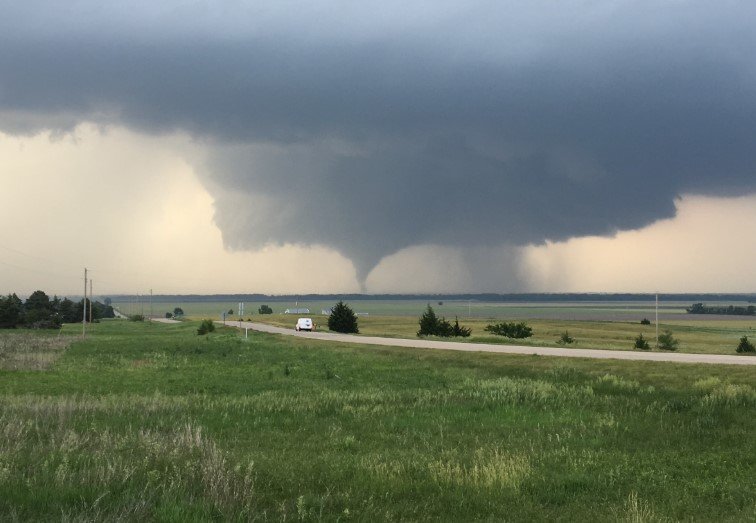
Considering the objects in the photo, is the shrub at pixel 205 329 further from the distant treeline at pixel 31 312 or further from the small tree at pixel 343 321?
the distant treeline at pixel 31 312

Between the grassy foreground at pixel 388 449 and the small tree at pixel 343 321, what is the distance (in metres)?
54.9

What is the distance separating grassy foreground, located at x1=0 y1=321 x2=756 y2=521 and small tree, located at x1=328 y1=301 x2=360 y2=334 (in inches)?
2162

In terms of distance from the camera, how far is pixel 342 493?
9.55m

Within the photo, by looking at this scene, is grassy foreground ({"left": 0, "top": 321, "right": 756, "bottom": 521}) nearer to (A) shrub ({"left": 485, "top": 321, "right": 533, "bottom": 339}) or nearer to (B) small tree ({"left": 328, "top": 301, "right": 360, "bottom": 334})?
(A) shrub ({"left": 485, "top": 321, "right": 533, "bottom": 339})

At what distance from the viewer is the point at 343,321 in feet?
271

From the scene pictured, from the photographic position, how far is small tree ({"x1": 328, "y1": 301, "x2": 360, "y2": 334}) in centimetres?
8206

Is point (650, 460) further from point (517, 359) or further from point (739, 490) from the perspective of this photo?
point (517, 359)

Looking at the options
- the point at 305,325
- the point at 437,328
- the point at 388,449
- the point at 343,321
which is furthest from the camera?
the point at 305,325

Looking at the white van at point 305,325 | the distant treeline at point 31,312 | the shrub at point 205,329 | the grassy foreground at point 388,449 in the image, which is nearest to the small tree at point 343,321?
the white van at point 305,325

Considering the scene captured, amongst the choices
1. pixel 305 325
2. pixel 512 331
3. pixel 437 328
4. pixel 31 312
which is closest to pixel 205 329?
pixel 305 325

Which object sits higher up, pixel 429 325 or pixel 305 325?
pixel 429 325

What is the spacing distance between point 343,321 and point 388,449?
7009 centimetres

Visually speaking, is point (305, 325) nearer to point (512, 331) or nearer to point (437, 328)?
point (437, 328)

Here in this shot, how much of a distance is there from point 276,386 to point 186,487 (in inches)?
669
